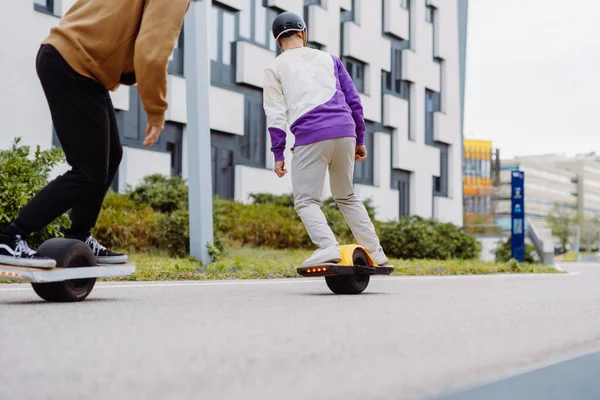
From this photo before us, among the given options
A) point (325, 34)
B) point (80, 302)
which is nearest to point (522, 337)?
point (80, 302)

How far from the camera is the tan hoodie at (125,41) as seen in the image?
14.0 feet

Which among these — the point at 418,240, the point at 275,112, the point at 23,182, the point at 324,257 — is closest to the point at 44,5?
the point at 23,182

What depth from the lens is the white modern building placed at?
14.9 meters

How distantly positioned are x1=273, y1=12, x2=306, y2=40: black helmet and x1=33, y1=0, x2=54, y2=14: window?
10.5 m

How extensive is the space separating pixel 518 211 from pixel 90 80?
1344 centimetres

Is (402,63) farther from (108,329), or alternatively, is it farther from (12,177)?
(108,329)

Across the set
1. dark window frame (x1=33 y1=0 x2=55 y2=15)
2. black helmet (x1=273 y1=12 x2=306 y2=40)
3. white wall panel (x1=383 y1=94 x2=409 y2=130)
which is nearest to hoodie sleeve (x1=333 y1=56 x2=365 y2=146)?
black helmet (x1=273 y1=12 x2=306 y2=40)

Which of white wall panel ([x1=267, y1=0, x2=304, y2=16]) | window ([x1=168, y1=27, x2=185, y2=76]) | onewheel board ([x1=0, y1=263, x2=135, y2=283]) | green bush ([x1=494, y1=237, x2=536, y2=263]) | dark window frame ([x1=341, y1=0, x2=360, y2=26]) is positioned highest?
dark window frame ([x1=341, y1=0, x2=360, y2=26])

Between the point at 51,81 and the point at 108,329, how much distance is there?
66.5 inches

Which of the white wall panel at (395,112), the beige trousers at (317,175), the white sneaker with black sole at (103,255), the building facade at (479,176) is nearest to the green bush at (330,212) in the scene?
the white wall panel at (395,112)

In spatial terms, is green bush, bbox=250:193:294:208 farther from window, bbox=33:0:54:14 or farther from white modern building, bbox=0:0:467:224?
window, bbox=33:0:54:14

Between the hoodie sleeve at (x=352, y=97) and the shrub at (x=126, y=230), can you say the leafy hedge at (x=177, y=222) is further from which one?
the hoodie sleeve at (x=352, y=97)

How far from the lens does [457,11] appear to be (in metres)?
33.3

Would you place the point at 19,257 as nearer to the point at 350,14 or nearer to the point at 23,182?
the point at 23,182
